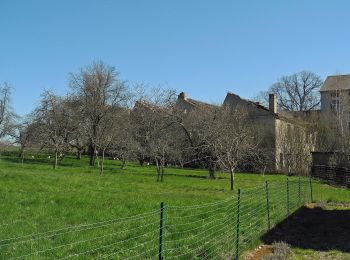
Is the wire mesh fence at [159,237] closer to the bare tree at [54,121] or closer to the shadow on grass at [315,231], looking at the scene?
the shadow on grass at [315,231]

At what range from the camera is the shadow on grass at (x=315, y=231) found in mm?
12078

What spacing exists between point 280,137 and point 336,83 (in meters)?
25.7

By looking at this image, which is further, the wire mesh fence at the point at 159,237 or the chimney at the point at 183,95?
the chimney at the point at 183,95

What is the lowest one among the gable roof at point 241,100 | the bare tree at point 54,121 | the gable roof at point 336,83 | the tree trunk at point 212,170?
the tree trunk at point 212,170

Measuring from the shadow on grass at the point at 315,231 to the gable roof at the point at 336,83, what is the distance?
65.6 meters

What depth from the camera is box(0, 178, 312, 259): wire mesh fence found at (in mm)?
8586

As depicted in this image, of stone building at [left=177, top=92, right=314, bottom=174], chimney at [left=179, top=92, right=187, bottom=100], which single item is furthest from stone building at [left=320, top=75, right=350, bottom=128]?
chimney at [left=179, top=92, right=187, bottom=100]

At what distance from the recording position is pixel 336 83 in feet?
269

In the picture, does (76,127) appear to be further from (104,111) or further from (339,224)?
(339,224)

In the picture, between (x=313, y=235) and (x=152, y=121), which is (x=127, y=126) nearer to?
(x=152, y=121)

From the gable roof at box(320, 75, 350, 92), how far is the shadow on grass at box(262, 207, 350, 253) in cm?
6559

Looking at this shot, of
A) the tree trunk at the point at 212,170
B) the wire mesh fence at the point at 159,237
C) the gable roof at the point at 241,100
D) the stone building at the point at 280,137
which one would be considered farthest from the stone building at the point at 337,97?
the wire mesh fence at the point at 159,237

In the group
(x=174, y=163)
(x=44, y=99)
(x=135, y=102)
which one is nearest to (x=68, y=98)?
(x=44, y=99)

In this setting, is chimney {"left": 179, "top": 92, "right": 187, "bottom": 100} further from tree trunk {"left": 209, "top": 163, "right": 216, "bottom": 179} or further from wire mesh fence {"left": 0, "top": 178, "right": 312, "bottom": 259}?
wire mesh fence {"left": 0, "top": 178, "right": 312, "bottom": 259}
